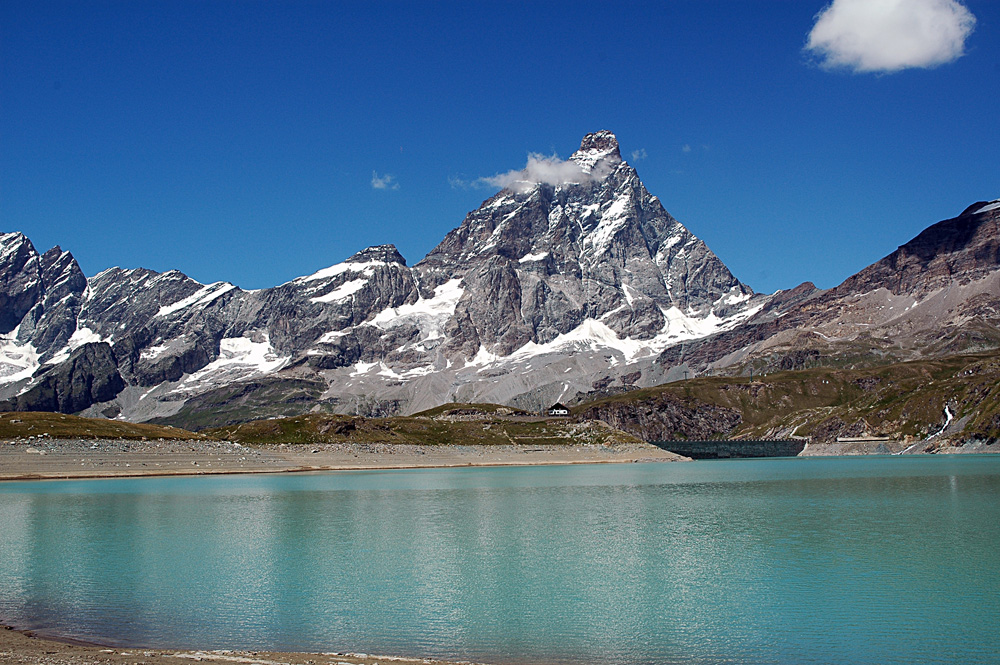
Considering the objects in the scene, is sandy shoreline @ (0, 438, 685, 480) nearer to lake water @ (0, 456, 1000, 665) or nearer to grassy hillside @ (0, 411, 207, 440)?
grassy hillside @ (0, 411, 207, 440)

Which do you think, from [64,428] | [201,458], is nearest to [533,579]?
[201,458]

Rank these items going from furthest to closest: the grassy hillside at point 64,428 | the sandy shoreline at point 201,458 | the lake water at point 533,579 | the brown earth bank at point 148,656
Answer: the grassy hillside at point 64,428 → the sandy shoreline at point 201,458 → the lake water at point 533,579 → the brown earth bank at point 148,656

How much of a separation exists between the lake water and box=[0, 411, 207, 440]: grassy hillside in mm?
64746

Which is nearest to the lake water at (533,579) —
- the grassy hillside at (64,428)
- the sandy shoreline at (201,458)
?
the sandy shoreline at (201,458)

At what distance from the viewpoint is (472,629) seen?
103ft

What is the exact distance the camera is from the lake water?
96.6 feet

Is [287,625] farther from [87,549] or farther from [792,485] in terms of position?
[792,485]

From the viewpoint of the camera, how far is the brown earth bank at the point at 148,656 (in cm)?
2505

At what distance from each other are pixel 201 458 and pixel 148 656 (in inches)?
5212

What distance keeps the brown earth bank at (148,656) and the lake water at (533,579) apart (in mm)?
1651

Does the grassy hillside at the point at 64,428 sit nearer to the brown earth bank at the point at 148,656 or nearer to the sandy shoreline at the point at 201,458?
the sandy shoreline at the point at 201,458

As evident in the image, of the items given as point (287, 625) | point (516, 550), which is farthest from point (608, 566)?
point (287, 625)

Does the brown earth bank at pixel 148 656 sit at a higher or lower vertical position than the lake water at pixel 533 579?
higher

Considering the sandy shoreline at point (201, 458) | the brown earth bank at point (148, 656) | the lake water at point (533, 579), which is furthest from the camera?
the sandy shoreline at point (201, 458)
